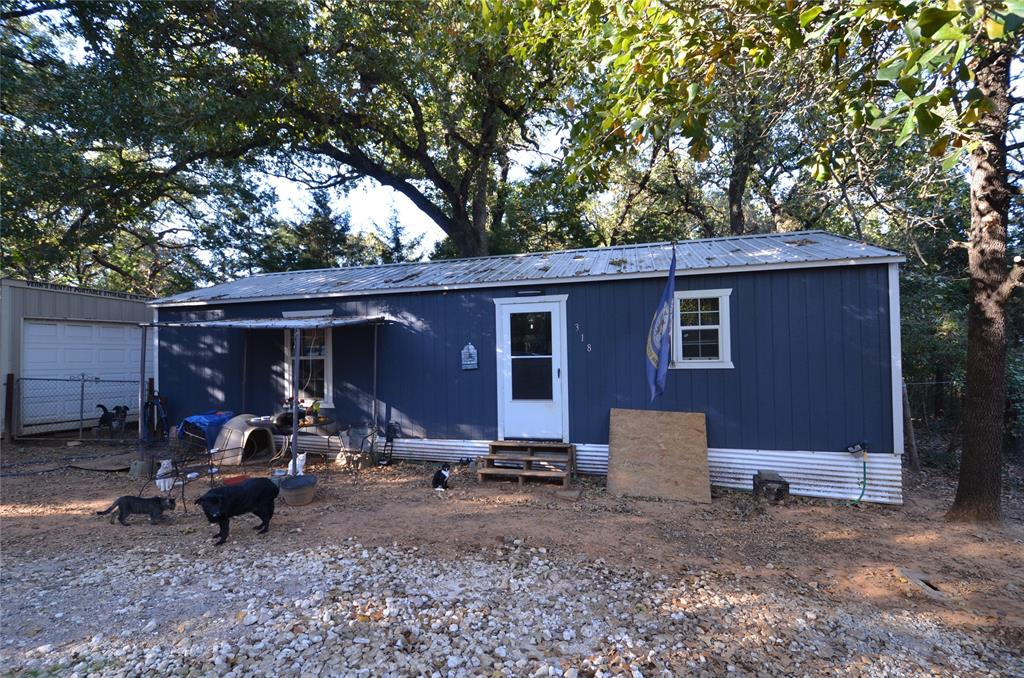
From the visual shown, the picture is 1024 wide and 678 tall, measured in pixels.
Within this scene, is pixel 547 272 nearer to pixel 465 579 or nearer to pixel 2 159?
pixel 465 579

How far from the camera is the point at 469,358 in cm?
735

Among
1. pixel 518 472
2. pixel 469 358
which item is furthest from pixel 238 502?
pixel 469 358

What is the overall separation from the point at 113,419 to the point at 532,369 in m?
8.70

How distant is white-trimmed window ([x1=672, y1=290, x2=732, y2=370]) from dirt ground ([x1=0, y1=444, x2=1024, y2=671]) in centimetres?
158

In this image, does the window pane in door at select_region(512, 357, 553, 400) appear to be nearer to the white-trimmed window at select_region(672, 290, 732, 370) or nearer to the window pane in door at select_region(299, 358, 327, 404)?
the white-trimmed window at select_region(672, 290, 732, 370)

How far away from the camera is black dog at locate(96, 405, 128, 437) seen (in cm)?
1002

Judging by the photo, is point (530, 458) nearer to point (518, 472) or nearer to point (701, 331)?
point (518, 472)

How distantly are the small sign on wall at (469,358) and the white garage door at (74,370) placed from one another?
23.9ft

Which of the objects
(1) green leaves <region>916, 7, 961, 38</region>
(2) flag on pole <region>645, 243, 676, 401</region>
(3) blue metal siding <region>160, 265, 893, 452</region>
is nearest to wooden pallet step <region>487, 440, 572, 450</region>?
(3) blue metal siding <region>160, 265, 893, 452</region>

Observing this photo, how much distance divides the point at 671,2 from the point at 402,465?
629 cm

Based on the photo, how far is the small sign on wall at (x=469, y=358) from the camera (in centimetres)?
732

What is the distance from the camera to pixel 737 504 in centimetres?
561

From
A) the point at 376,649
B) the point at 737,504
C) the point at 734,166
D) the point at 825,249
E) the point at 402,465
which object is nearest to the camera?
the point at 376,649

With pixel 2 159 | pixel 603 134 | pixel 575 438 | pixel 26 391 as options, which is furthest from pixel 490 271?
pixel 2 159
